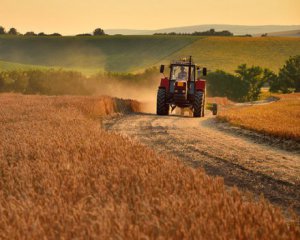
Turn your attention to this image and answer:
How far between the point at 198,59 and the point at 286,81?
2897cm

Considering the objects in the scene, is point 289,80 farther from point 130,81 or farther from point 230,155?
point 230,155

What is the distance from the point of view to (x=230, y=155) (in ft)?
38.9

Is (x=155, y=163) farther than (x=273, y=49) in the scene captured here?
No

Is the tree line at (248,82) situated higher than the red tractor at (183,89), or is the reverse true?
the red tractor at (183,89)

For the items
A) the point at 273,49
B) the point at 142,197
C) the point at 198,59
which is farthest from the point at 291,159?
the point at 273,49

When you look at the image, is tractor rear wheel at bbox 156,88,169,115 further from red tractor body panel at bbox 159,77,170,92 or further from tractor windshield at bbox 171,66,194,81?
tractor windshield at bbox 171,66,194,81

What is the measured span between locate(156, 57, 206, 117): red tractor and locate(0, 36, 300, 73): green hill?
217 ft

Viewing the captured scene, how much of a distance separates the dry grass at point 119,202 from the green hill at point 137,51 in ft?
277

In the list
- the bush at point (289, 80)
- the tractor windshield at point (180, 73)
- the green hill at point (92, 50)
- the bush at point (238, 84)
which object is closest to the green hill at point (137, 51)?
the green hill at point (92, 50)

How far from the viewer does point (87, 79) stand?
58.8 m

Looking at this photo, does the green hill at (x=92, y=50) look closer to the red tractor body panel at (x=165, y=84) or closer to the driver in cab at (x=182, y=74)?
the red tractor body panel at (x=165, y=84)

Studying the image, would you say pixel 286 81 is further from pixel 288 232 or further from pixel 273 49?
pixel 288 232

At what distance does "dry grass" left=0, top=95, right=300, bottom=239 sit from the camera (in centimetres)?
363

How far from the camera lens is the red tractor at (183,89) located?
79.2 feet
